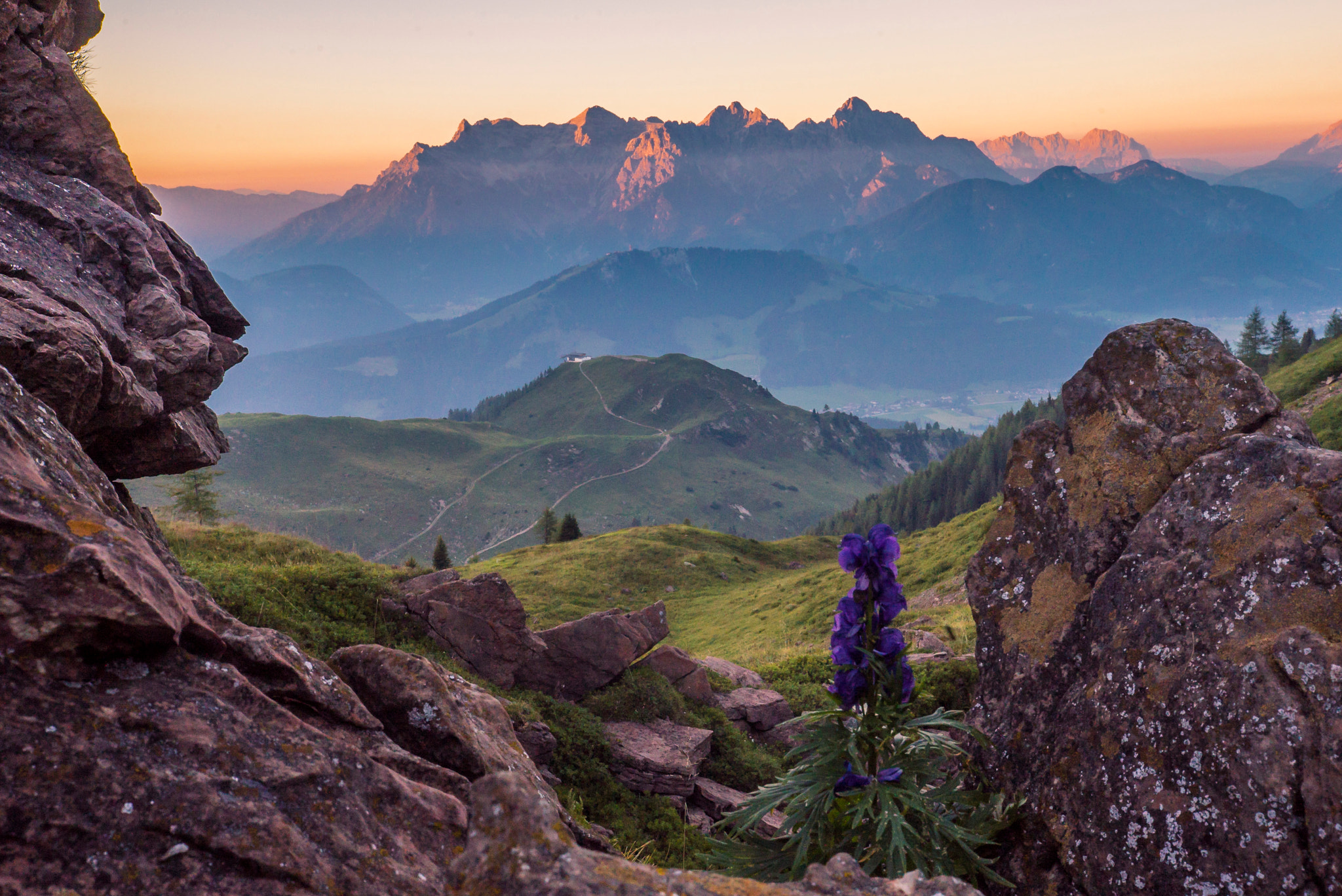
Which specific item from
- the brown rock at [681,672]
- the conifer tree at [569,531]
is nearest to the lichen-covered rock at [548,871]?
the brown rock at [681,672]

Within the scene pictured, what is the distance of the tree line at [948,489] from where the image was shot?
13541cm

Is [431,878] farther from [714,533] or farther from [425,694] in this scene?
[714,533]

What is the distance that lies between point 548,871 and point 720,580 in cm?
6542

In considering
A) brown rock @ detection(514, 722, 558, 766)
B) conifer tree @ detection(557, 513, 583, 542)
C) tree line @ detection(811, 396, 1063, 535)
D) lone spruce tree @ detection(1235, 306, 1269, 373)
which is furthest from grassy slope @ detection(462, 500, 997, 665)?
lone spruce tree @ detection(1235, 306, 1269, 373)

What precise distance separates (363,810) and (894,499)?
15779cm

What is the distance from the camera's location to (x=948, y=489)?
14500 cm

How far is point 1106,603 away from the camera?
29.0 ft

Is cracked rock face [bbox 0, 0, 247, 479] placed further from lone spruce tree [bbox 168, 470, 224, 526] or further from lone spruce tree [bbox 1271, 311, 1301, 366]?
lone spruce tree [bbox 1271, 311, 1301, 366]

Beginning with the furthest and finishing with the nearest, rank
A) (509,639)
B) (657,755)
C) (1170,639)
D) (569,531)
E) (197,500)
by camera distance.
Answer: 1. (569,531)
2. (197,500)
3. (509,639)
4. (657,755)
5. (1170,639)

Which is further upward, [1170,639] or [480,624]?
[1170,639]

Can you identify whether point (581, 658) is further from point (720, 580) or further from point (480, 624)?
point (720, 580)

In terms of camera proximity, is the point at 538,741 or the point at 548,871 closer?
the point at 548,871

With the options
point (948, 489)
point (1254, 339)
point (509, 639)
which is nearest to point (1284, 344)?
point (1254, 339)

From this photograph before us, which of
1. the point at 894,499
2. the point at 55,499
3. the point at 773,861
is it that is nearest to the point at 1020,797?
the point at 773,861
